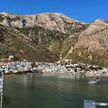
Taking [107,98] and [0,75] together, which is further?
[107,98]

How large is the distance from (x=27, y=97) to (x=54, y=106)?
28081 millimetres

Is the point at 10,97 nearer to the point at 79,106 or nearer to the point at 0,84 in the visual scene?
the point at 79,106

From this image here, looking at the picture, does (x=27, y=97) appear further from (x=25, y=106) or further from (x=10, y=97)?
(x=25, y=106)

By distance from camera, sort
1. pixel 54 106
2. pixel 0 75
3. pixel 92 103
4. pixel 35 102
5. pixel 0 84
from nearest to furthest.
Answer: pixel 92 103, pixel 0 84, pixel 0 75, pixel 54 106, pixel 35 102

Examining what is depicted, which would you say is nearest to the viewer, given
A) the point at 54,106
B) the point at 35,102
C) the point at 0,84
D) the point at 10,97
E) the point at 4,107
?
the point at 0,84

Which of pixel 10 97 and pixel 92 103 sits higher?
pixel 92 103

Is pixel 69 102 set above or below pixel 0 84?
below

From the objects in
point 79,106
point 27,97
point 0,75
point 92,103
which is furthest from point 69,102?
point 92,103

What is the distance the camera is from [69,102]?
14012cm

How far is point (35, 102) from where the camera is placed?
138 metres

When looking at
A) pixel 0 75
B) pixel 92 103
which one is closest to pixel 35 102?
pixel 0 75

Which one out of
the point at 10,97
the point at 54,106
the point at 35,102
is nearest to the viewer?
the point at 54,106

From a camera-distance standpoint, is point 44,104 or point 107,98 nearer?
point 44,104

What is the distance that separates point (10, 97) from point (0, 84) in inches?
4800
